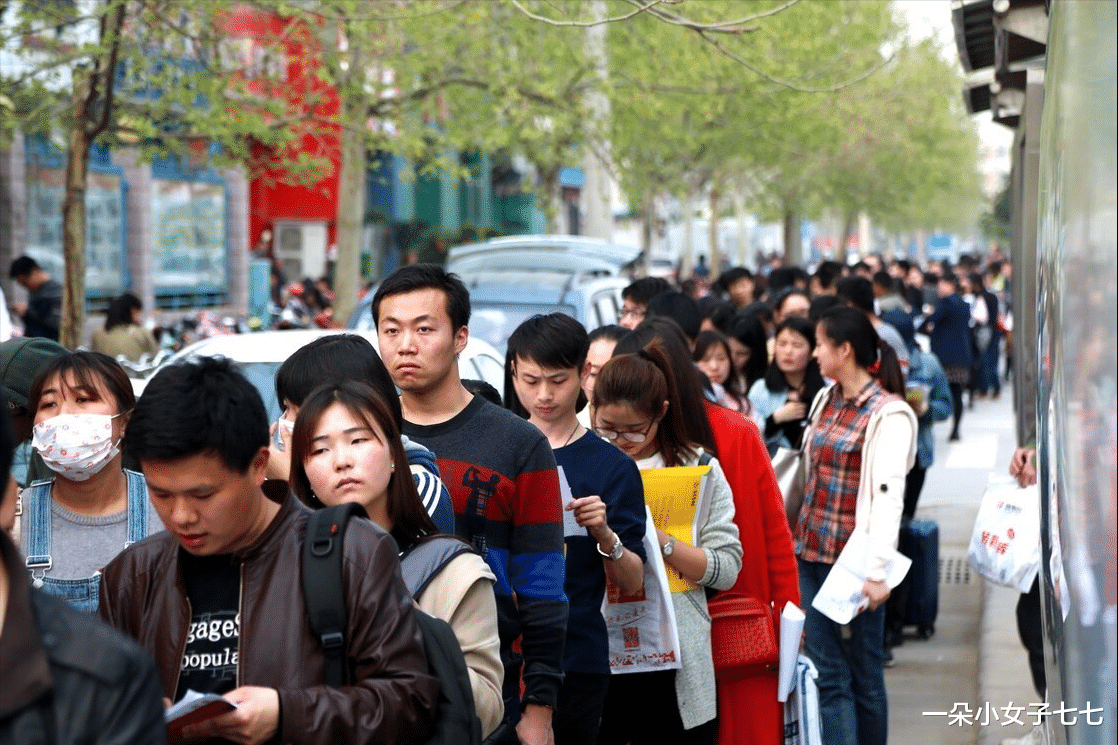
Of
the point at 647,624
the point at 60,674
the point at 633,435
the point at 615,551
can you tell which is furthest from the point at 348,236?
the point at 60,674

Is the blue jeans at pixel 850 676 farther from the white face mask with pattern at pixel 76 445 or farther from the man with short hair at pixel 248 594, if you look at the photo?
the man with short hair at pixel 248 594

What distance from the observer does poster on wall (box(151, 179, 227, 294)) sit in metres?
26.9

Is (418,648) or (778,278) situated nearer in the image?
(418,648)

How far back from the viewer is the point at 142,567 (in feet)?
8.77

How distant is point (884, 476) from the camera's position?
19.3 feet

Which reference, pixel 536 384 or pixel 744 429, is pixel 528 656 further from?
pixel 744 429

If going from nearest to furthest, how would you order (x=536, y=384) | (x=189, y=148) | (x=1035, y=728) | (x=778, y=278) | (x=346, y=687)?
(x=346, y=687)
(x=536, y=384)
(x=1035, y=728)
(x=189, y=148)
(x=778, y=278)

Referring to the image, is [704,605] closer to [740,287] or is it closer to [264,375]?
[264,375]

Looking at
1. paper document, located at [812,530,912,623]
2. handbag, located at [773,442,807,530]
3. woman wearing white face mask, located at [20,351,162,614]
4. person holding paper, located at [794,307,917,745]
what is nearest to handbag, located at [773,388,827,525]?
handbag, located at [773,442,807,530]

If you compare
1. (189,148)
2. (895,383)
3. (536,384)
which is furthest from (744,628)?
(189,148)

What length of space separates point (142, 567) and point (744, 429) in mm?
2687

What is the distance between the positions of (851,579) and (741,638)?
1.18 metres

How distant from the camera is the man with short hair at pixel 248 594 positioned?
2490 millimetres

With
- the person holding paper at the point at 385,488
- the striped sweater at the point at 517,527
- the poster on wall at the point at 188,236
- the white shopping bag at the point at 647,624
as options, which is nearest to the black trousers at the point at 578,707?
the white shopping bag at the point at 647,624
